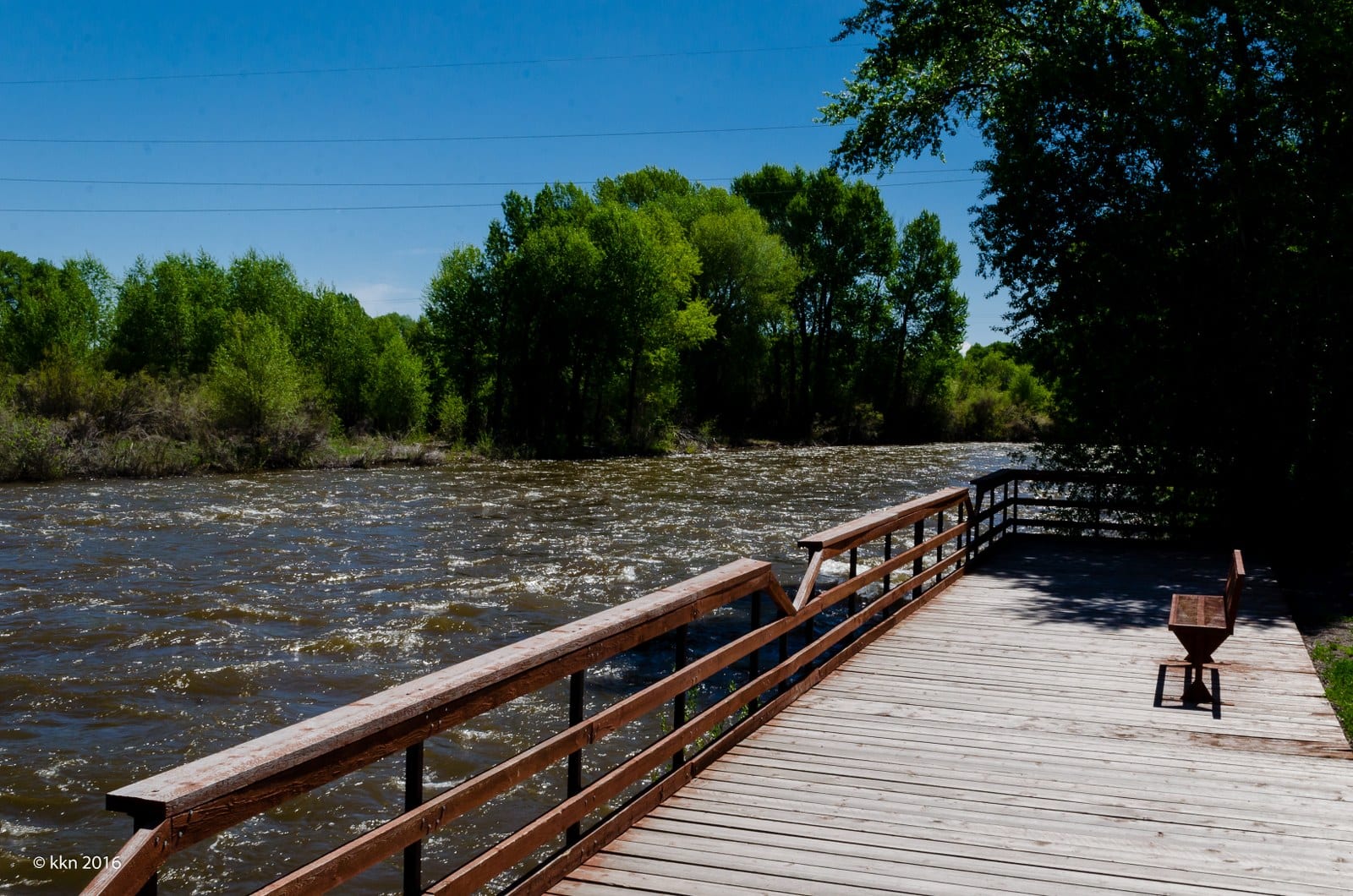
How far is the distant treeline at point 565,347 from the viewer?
3153 cm

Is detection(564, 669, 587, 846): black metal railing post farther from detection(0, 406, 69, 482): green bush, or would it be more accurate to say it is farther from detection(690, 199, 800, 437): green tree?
detection(690, 199, 800, 437): green tree

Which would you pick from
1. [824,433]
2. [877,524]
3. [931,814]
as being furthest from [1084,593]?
[824,433]

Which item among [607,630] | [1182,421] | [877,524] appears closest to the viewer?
→ [607,630]

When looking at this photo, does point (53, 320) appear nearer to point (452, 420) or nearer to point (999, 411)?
point (452, 420)

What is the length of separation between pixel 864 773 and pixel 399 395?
3953cm

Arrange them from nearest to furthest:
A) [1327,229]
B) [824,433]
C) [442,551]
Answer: [1327,229] → [442,551] → [824,433]

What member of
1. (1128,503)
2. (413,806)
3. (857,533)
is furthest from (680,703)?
(1128,503)

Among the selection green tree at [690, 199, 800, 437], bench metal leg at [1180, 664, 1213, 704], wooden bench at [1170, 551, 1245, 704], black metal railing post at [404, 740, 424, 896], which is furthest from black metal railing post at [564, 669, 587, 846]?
green tree at [690, 199, 800, 437]

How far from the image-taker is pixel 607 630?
4305mm

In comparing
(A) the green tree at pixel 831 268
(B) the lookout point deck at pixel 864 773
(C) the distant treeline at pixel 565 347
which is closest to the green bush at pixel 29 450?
(C) the distant treeline at pixel 565 347

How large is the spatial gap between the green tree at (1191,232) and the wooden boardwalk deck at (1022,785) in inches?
230

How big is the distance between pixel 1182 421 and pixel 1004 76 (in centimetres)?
706

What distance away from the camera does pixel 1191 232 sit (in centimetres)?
1344

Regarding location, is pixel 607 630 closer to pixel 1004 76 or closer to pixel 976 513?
pixel 976 513
